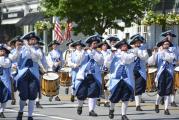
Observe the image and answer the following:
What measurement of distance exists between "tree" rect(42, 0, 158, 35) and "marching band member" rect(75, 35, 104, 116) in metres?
16.9

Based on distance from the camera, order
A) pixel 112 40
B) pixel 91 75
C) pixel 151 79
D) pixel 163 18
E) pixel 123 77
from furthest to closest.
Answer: pixel 163 18, pixel 151 79, pixel 112 40, pixel 91 75, pixel 123 77

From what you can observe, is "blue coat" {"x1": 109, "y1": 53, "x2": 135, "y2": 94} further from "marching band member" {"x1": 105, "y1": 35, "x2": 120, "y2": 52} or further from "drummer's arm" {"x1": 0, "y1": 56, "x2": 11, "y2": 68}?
"drummer's arm" {"x1": 0, "y1": 56, "x2": 11, "y2": 68}

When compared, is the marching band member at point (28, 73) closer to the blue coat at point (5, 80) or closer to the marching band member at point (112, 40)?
the blue coat at point (5, 80)

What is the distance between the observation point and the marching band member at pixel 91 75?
14.1 m

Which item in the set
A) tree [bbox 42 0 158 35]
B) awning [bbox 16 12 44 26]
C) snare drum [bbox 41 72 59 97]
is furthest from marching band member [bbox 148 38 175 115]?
awning [bbox 16 12 44 26]

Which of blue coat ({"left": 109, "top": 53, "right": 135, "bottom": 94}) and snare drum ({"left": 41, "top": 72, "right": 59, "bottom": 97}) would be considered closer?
blue coat ({"left": 109, "top": 53, "right": 135, "bottom": 94})

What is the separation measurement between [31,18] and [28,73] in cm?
3340

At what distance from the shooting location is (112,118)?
13.6 metres

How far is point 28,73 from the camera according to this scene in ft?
41.9

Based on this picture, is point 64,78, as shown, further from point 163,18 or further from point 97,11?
point 163,18

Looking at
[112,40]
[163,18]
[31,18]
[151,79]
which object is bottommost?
[31,18]

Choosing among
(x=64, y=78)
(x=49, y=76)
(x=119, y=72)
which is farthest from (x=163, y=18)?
(x=119, y=72)

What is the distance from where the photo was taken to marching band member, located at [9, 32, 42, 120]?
501 inches

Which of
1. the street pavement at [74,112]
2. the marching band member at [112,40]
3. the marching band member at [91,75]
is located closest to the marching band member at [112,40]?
the marching band member at [112,40]
